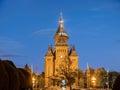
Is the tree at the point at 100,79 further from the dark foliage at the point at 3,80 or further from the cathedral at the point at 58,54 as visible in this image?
the dark foliage at the point at 3,80

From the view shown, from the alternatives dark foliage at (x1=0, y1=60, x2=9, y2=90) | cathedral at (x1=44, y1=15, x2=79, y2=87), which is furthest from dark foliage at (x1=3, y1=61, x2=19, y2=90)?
cathedral at (x1=44, y1=15, x2=79, y2=87)

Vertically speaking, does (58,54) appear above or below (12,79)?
above

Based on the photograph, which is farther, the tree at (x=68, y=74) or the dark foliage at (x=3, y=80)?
the tree at (x=68, y=74)

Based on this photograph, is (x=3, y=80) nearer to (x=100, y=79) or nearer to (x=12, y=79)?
(x=12, y=79)

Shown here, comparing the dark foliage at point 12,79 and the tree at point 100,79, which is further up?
the tree at point 100,79

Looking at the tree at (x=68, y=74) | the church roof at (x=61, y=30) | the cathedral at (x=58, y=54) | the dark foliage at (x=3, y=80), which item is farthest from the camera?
the church roof at (x=61, y=30)

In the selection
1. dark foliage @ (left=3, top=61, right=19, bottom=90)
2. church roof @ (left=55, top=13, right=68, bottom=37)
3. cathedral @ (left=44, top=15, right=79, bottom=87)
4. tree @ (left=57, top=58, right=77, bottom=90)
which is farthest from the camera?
church roof @ (left=55, top=13, right=68, bottom=37)

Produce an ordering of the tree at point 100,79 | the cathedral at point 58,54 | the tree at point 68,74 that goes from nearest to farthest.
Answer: the tree at point 68,74
the tree at point 100,79
the cathedral at point 58,54

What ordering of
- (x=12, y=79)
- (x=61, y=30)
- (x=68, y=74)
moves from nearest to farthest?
(x=12, y=79) < (x=68, y=74) < (x=61, y=30)

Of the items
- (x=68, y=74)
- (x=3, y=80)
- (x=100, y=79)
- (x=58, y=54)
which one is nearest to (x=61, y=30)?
(x=58, y=54)

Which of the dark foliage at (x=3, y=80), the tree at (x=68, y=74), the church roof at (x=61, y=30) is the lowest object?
the dark foliage at (x=3, y=80)

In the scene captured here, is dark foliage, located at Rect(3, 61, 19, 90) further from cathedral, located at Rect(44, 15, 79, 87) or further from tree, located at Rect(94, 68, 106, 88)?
cathedral, located at Rect(44, 15, 79, 87)

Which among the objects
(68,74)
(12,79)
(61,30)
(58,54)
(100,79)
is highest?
(61,30)

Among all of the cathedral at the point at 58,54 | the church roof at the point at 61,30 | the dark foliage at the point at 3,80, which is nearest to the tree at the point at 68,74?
the cathedral at the point at 58,54
